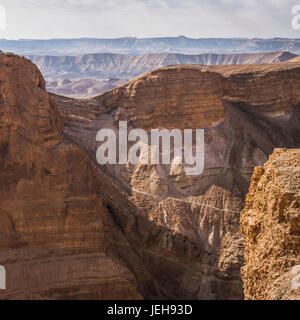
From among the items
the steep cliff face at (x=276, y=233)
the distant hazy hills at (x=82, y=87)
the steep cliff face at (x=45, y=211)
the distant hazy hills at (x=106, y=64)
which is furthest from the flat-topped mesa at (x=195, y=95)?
the distant hazy hills at (x=106, y=64)

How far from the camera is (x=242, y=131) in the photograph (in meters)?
30.1

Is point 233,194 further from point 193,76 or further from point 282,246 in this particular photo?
point 282,246

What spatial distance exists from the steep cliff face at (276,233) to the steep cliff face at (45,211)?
36.6 feet

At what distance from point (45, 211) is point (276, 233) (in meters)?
13.9

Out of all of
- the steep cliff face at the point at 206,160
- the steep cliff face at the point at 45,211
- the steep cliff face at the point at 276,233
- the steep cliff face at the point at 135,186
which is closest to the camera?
the steep cliff face at the point at 276,233

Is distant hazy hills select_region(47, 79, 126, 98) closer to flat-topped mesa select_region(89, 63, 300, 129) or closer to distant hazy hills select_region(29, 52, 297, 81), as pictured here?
distant hazy hills select_region(29, 52, 297, 81)

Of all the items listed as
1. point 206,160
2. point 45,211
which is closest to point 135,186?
point 206,160

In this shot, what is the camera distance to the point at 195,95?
98.2 feet

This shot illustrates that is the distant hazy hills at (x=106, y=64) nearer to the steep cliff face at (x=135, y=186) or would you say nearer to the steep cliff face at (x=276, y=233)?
the steep cliff face at (x=135, y=186)

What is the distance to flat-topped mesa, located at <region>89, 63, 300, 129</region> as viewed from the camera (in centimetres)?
2995

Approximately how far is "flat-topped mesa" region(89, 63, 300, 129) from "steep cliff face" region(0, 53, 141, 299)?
29.9ft

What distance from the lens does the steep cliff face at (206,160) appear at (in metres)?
24.9

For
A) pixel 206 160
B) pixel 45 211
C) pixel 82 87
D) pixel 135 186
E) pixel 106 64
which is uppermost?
pixel 106 64

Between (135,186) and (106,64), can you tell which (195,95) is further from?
(106,64)
